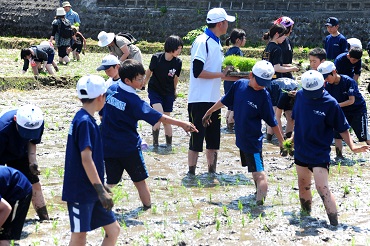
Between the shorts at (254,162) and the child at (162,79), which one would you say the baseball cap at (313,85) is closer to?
the shorts at (254,162)

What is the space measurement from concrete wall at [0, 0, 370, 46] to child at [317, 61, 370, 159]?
1590 cm

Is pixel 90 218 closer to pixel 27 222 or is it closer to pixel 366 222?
pixel 27 222

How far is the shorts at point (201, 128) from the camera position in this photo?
9.21m

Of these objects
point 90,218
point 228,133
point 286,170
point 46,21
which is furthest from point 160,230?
point 46,21

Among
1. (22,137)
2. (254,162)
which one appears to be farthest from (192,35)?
(22,137)

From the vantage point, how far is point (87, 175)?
583 cm

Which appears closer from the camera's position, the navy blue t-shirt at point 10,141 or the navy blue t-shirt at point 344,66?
the navy blue t-shirt at point 10,141

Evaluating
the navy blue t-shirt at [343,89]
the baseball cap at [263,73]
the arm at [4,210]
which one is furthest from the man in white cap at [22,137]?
the navy blue t-shirt at [343,89]

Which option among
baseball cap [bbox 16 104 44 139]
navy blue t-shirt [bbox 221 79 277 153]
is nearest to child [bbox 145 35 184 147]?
navy blue t-shirt [bbox 221 79 277 153]

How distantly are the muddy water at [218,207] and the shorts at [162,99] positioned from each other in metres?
0.62

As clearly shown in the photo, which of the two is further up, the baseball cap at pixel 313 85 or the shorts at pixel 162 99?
the baseball cap at pixel 313 85

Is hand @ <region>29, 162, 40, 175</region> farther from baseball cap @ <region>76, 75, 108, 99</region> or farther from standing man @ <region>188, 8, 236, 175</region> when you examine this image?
standing man @ <region>188, 8, 236, 175</region>

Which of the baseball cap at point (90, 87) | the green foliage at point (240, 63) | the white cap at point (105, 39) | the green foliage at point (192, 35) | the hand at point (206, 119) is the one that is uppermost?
the baseball cap at point (90, 87)

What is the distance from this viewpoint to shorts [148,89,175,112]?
11086mm
